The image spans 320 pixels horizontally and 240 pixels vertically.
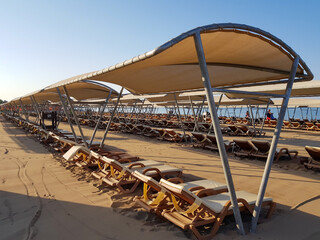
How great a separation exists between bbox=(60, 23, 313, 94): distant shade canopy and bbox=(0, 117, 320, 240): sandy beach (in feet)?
6.07

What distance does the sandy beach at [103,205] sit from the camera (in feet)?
8.54

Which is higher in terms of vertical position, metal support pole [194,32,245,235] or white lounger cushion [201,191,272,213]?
metal support pole [194,32,245,235]

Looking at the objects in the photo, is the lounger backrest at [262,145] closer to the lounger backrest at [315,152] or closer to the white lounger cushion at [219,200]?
the lounger backrest at [315,152]

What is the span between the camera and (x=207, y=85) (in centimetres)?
243

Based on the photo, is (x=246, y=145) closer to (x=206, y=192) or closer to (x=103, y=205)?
(x=206, y=192)

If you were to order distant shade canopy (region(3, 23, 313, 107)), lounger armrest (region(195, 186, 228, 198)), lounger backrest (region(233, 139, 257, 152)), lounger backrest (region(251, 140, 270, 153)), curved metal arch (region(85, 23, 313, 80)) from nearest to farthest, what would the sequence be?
curved metal arch (region(85, 23, 313, 80)) → distant shade canopy (region(3, 23, 313, 107)) → lounger armrest (region(195, 186, 228, 198)) → lounger backrest (region(251, 140, 270, 153)) → lounger backrest (region(233, 139, 257, 152))

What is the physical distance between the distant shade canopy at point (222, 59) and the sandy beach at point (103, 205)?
6.07 ft

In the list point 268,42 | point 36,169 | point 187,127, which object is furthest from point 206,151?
point 187,127

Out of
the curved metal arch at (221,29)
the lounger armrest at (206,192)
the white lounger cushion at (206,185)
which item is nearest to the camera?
the curved metal arch at (221,29)

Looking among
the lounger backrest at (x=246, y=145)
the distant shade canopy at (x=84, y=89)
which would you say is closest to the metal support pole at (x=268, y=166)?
the distant shade canopy at (x=84, y=89)

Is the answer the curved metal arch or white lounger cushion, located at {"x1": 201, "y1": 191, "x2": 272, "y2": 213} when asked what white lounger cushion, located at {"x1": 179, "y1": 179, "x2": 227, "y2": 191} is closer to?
white lounger cushion, located at {"x1": 201, "y1": 191, "x2": 272, "y2": 213}

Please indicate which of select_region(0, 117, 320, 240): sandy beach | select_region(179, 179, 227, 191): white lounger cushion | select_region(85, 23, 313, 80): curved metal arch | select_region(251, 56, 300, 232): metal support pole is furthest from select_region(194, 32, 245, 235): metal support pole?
select_region(179, 179, 227, 191): white lounger cushion

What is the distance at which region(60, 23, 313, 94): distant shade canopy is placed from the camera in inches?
91.4

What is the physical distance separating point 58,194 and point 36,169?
6.25ft
